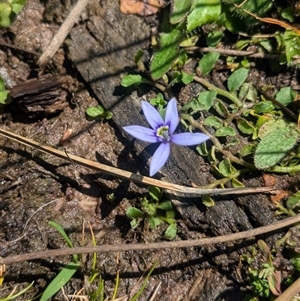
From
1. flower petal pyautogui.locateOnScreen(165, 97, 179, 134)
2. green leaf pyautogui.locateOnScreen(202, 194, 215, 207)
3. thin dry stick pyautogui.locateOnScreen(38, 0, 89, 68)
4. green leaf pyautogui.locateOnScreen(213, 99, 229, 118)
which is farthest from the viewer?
thin dry stick pyautogui.locateOnScreen(38, 0, 89, 68)

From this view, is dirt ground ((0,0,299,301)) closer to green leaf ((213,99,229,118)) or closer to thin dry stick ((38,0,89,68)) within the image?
thin dry stick ((38,0,89,68))

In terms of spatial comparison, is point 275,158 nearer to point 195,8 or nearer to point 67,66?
point 195,8

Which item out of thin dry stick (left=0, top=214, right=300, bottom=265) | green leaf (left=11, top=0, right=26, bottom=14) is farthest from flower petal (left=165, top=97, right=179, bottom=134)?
green leaf (left=11, top=0, right=26, bottom=14)

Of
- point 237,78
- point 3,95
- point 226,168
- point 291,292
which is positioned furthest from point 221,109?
point 3,95

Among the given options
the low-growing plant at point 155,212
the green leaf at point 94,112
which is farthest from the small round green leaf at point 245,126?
the green leaf at point 94,112

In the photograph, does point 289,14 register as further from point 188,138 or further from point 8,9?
point 8,9

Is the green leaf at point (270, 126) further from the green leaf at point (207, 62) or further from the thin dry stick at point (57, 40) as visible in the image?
the thin dry stick at point (57, 40)

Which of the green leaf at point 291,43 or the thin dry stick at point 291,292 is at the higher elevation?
the green leaf at point 291,43
